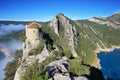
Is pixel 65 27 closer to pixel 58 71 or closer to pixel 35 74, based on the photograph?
pixel 58 71

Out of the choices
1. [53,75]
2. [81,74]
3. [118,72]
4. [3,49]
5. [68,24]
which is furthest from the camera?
[68,24]

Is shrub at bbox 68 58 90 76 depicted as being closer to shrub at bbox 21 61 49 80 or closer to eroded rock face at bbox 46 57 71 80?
eroded rock face at bbox 46 57 71 80

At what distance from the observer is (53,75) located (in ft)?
132

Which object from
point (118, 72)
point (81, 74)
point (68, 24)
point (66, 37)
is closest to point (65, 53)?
point (81, 74)

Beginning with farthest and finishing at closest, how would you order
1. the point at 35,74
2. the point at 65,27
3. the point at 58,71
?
1. the point at 65,27
2. the point at 58,71
3. the point at 35,74

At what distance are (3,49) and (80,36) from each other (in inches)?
2589

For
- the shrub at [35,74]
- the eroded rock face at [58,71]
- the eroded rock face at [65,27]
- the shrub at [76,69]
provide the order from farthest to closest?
the eroded rock face at [65,27], the shrub at [76,69], the eroded rock face at [58,71], the shrub at [35,74]

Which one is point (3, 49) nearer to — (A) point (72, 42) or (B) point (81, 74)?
(A) point (72, 42)

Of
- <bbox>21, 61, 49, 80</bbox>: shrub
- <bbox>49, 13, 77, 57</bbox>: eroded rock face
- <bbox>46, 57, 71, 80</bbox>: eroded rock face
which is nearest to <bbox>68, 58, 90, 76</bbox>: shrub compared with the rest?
<bbox>46, 57, 71, 80</bbox>: eroded rock face

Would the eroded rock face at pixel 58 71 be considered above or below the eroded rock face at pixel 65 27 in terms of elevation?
below

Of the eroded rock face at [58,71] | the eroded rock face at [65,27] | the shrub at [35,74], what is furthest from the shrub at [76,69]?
the eroded rock face at [65,27]

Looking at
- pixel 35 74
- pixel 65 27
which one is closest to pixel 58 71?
pixel 35 74

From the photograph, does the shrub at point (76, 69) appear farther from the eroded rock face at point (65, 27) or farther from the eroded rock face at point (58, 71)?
the eroded rock face at point (65, 27)

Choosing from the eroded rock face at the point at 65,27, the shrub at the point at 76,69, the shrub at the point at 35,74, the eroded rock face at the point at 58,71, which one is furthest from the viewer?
the eroded rock face at the point at 65,27
